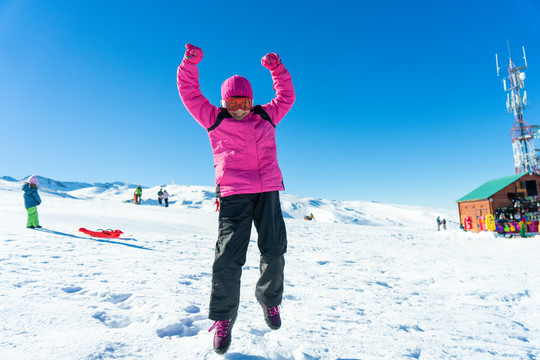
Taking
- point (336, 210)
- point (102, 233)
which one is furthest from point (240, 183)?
point (336, 210)

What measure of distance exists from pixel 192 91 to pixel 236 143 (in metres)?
0.67

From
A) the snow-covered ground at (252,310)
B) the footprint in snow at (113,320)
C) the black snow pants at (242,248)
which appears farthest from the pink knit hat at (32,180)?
the black snow pants at (242,248)

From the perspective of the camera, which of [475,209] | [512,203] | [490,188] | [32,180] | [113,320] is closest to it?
[113,320]

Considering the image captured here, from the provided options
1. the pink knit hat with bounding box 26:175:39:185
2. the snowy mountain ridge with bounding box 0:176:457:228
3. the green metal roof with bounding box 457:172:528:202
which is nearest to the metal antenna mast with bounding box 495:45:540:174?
the green metal roof with bounding box 457:172:528:202

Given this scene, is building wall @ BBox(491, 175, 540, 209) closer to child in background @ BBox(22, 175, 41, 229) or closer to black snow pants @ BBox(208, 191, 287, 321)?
black snow pants @ BBox(208, 191, 287, 321)

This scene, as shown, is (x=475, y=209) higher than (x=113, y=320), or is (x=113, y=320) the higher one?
(x=475, y=209)

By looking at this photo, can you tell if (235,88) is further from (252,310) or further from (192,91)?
(252,310)

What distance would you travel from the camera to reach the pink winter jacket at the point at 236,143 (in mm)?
2463

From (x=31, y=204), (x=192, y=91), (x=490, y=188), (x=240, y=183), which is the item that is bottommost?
(x=240, y=183)

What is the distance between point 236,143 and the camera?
253 cm

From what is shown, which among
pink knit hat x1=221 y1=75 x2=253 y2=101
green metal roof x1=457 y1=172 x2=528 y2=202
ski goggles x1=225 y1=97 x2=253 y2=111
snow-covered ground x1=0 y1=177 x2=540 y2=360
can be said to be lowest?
snow-covered ground x1=0 y1=177 x2=540 y2=360

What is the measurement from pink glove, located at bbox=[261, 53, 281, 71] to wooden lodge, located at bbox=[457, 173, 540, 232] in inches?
890

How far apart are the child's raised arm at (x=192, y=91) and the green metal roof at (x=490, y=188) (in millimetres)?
23539

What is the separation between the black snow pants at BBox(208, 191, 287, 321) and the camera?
226cm
